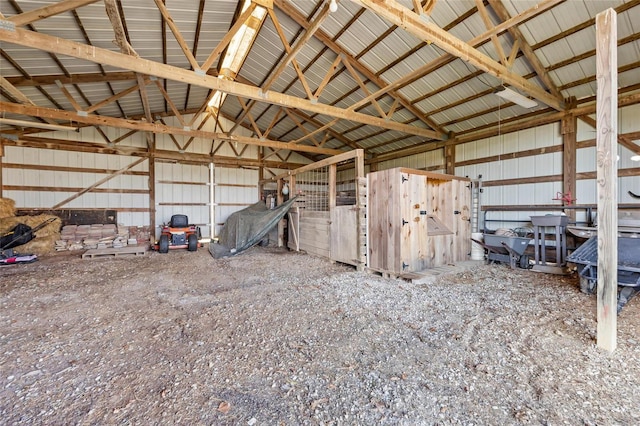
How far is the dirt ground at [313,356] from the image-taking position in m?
1.65

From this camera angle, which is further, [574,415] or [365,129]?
[365,129]

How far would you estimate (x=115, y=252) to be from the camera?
23.4 ft

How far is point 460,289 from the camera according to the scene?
409cm

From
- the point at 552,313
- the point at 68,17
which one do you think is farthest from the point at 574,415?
the point at 68,17

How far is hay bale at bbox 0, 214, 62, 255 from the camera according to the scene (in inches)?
270

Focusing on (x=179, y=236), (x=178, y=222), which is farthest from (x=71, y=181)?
(x=179, y=236)

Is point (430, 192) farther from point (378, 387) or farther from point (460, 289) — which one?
point (378, 387)

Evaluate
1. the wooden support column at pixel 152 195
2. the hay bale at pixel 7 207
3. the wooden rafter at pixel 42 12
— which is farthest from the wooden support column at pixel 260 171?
the wooden rafter at pixel 42 12

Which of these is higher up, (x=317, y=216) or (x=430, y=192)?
(x=430, y=192)

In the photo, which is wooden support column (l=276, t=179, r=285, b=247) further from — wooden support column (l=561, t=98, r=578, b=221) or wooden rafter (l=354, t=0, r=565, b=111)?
wooden support column (l=561, t=98, r=578, b=221)

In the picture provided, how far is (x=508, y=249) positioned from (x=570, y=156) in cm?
249

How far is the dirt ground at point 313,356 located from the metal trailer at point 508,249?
112cm

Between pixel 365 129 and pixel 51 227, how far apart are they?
9.60 m

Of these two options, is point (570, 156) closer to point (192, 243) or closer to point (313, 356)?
point (313, 356)
